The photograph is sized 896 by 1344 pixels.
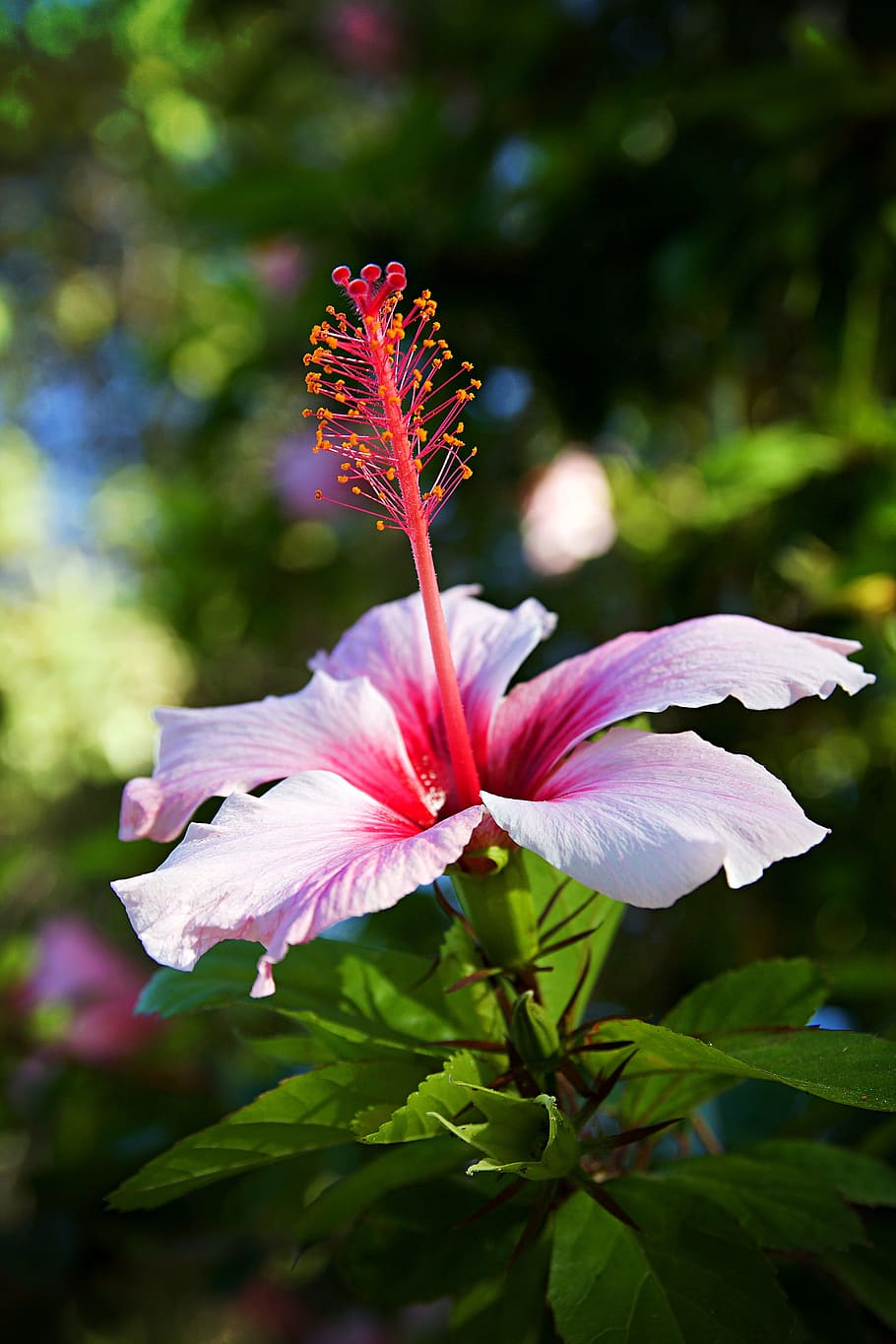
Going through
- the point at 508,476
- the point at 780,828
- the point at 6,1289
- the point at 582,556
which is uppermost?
the point at 508,476

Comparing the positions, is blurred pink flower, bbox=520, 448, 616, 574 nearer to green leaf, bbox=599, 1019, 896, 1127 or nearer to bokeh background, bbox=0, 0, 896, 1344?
bokeh background, bbox=0, 0, 896, 1344

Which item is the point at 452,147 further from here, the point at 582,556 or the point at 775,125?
the point at 582,556

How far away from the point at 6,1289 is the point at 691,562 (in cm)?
111

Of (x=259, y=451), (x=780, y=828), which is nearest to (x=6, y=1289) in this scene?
(x=780, y=828)

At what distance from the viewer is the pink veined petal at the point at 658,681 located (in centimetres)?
51

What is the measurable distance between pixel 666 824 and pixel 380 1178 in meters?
0.31

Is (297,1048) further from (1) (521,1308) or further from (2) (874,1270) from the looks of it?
(2) (874,1270)

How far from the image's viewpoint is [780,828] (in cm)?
43

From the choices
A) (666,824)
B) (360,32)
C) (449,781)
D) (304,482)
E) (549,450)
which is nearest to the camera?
(666,824)

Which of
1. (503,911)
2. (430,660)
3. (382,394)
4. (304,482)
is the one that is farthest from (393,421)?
(304,482)

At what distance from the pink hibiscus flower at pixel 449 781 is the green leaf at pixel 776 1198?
22cm

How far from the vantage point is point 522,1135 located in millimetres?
462

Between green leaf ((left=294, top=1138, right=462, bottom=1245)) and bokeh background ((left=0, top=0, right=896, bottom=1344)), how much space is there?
0.80 ft

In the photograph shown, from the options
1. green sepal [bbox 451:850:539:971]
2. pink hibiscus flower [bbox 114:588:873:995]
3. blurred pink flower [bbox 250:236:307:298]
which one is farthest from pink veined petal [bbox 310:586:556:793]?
blurred pink flower [bbox 250:236:307:298]
